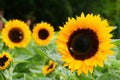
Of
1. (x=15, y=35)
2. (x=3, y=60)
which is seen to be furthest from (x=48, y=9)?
(x=3, y=60)

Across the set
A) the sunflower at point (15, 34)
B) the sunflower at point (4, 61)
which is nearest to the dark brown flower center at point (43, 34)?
the sunflower at point (15, 34)

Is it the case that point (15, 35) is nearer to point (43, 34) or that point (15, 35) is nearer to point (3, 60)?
point (43, 34)

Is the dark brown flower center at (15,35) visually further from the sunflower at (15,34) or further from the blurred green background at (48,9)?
the blurred green background at (48,9)

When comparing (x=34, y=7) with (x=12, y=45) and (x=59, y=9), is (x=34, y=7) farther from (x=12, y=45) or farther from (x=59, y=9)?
(x=12, y=45)

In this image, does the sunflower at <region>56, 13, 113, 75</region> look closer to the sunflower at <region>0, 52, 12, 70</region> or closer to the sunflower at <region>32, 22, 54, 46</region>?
the sunflower at <region>0, 52, 12, 70</region>

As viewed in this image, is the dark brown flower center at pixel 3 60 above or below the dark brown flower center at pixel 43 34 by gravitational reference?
below

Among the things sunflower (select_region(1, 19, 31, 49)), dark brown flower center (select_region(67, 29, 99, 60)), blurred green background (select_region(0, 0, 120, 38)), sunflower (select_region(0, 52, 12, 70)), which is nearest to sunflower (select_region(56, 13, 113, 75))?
dark brown flower center (select_region(67, 29, 99, 60))
